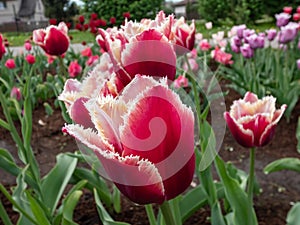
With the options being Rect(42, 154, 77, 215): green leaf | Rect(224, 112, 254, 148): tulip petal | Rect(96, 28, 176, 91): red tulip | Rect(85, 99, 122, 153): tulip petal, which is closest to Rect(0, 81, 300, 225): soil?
A: Rect(42, 154, 77, 215): green leaf

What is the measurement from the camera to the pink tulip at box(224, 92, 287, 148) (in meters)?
0.75

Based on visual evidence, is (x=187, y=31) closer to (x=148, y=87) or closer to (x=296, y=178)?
(x=148, y=87)

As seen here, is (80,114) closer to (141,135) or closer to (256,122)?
(141,135)

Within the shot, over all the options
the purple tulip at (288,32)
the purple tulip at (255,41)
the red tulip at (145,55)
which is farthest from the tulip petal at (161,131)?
the purple tulip at (288,32)

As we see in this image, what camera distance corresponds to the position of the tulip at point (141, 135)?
0.35 m

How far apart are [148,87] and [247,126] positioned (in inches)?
17.5

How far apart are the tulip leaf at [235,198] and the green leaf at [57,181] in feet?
1.95

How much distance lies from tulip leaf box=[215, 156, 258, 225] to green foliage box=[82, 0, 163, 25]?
14.0 inches

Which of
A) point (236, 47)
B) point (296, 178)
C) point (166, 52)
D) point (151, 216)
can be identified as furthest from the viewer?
point (236, 47)

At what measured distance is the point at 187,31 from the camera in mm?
876

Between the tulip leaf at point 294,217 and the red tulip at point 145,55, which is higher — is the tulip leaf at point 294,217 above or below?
below

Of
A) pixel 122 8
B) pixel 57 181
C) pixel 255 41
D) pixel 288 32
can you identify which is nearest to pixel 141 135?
pixel 57 181

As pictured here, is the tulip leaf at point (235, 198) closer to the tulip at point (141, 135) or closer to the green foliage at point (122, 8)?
the green foliage at point (122, 8)

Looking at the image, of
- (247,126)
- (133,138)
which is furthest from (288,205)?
(133,138)
